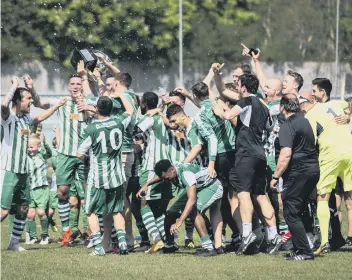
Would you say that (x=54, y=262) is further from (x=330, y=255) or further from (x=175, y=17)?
(x=175, y=17)

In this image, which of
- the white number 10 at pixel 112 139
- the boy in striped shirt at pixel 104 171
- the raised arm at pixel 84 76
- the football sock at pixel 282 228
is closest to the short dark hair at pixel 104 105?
the boy in striped shirt at pixel 104 171

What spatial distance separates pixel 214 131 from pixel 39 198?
3674 mm

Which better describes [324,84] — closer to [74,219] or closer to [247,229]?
[247,229]

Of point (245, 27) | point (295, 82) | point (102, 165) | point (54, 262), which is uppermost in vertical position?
point (245, 27)

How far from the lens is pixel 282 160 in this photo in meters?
12.0

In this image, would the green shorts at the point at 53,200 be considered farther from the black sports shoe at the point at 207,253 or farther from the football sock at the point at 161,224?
the black sports shoe at the point at 207,253

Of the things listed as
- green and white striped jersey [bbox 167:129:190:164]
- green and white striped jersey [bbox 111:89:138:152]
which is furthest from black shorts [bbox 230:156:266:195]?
green and white striped jersey [bbox 111:89:138:152]

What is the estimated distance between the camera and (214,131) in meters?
13.0

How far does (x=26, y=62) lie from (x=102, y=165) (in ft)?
51.6

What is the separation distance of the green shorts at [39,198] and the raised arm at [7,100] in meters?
2.44

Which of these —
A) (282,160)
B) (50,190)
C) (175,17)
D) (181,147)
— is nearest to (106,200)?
(181,147)

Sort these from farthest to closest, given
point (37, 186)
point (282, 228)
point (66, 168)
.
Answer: point (37, 186) → point (66, 168) → point (282, 228)

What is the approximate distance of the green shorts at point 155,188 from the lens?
44.0 ft

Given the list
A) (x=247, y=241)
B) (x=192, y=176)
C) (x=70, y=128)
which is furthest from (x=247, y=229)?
(x=70, y=128)
